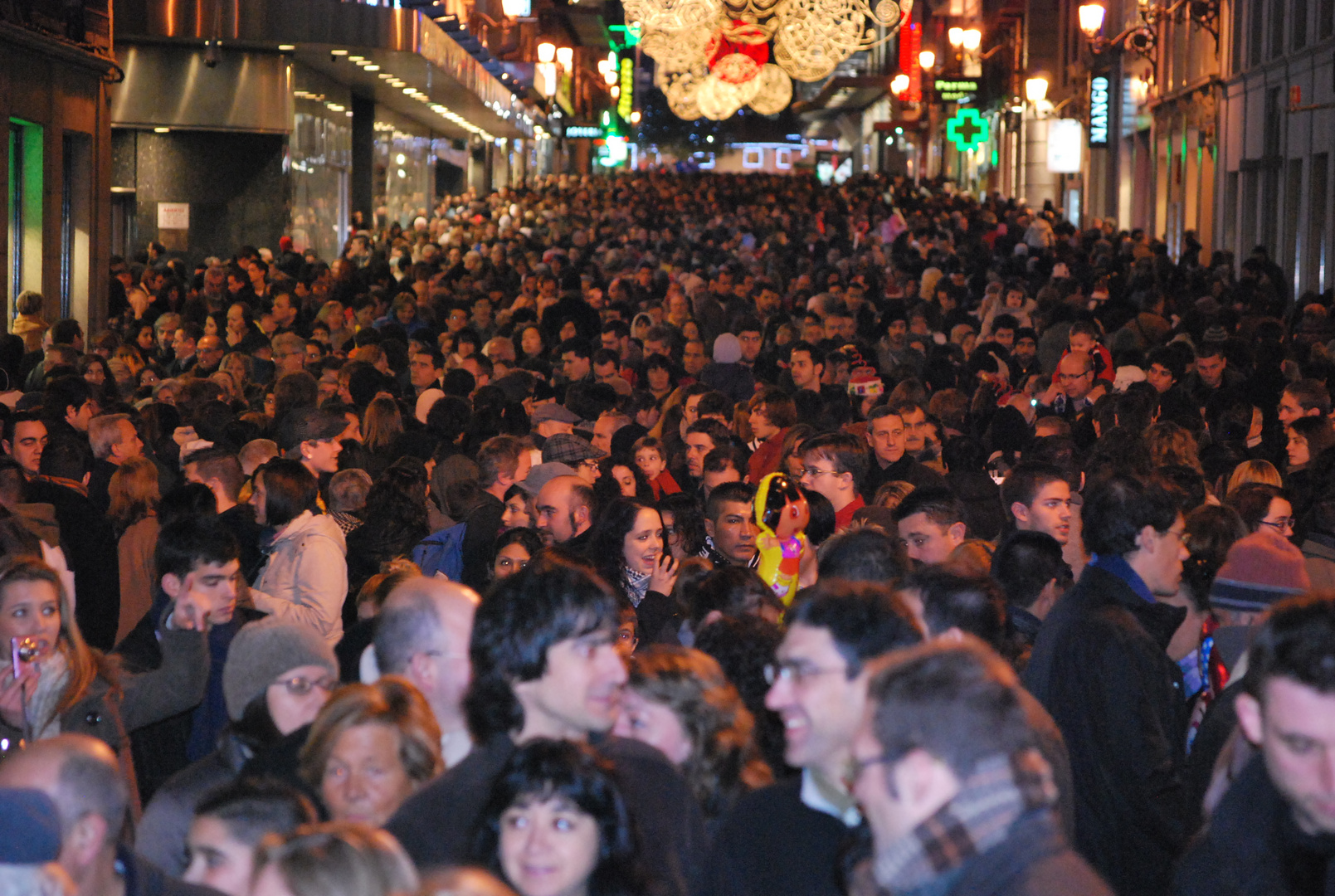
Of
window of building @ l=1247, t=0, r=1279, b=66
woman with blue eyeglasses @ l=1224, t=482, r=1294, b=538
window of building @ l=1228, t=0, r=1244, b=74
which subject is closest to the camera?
woman with blue eyeglasses @ l=1224, t=482, r=1294, b=538

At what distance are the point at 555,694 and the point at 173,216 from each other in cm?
2389

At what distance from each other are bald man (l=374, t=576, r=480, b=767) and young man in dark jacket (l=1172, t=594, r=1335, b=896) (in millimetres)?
1836

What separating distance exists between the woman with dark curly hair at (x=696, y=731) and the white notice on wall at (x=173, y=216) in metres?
23.4

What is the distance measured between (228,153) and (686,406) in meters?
18.4

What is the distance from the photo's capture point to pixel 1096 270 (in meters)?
21.8

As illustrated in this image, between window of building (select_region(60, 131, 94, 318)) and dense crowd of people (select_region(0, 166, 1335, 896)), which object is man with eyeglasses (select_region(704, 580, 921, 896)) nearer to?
dense crowd of people (select_region(0, 166, 1335, 896))

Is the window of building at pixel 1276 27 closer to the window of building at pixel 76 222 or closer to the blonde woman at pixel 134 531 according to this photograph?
the window of building at pixel 76 222

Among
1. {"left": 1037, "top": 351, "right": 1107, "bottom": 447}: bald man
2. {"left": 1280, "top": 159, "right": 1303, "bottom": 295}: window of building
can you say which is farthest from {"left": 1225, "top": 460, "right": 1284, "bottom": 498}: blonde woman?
{"left": 1280, "top": 159, "right": 1303, "bottom": 295}: window of building

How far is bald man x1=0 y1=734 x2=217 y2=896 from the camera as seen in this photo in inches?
138

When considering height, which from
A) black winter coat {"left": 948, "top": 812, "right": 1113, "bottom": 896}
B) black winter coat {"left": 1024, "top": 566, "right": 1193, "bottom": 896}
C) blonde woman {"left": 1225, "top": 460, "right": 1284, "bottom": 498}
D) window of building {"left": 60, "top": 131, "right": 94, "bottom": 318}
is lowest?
black winter coat {"left": 1024, "top": 566, "right": 1193, "bottom": 896}

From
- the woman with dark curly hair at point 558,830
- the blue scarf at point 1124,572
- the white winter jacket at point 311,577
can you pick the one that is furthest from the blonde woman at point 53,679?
the blue scarf at point 1124,572

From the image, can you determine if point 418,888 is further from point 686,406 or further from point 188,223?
point 188,223

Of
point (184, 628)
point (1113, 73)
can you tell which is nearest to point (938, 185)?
point (1113, 73)

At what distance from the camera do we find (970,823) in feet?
8.79
